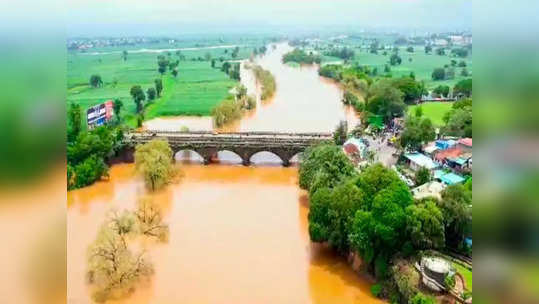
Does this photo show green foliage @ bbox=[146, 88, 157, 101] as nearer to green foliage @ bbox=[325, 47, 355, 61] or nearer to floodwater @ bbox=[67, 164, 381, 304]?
floodwater @ bbox=[67, 164, 381, 304]

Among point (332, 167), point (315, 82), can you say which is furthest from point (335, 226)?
point (315, 82)

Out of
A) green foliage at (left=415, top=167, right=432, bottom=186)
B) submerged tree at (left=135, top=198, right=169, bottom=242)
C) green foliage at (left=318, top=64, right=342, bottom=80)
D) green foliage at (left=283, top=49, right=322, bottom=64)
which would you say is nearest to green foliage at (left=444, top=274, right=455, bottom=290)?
green foliage at (left=415, top=167, right=432, bottom=186)

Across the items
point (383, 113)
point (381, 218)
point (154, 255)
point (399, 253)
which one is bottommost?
point (154, 255)

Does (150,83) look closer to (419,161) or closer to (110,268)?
(419,161)

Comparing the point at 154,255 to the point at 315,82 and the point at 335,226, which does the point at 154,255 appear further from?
the point at 315,82

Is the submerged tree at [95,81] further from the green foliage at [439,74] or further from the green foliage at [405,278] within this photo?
the green foliage at [405,278]

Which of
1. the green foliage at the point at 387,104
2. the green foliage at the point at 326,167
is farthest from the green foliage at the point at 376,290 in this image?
the green foliage at the point at 387,104
